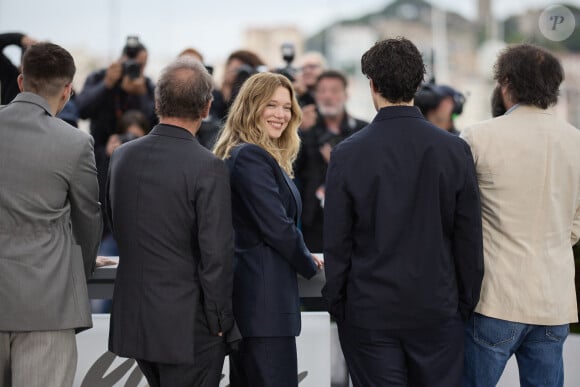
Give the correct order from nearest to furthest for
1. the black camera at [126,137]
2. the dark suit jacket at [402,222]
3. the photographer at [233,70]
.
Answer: the dark suit jacket at [402,222] → the black camera at [126,137] → the photographer at [233,70]

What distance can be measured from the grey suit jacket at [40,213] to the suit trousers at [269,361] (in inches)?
21.0

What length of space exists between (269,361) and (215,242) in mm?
483

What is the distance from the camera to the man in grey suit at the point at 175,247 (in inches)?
107

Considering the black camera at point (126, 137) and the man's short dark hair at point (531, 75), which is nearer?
the man's short dark hair at point (531, 75)

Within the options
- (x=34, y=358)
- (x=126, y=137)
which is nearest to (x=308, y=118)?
(x=126, y=137)

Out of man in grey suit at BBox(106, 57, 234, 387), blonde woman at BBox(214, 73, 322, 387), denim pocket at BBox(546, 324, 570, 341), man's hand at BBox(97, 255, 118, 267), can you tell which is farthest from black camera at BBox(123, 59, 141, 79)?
denim pocket at BBox(546, 324, 570, 341)

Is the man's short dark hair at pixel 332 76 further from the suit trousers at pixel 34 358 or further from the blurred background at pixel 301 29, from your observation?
the blurred background at pixel 301 29

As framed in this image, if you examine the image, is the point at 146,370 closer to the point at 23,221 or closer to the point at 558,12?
the point at 23,221

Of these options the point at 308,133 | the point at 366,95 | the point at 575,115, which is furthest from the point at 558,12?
the point at 575,115

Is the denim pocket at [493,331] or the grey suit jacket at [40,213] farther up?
the grey suit jacket at [40,213]

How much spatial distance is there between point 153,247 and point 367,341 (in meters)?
0.71

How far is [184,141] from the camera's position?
9.16ft

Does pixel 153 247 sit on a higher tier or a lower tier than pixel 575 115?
higher

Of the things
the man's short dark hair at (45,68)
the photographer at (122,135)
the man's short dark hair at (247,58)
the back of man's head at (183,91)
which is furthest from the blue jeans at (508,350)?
the man's short dark hair at (247,58)
